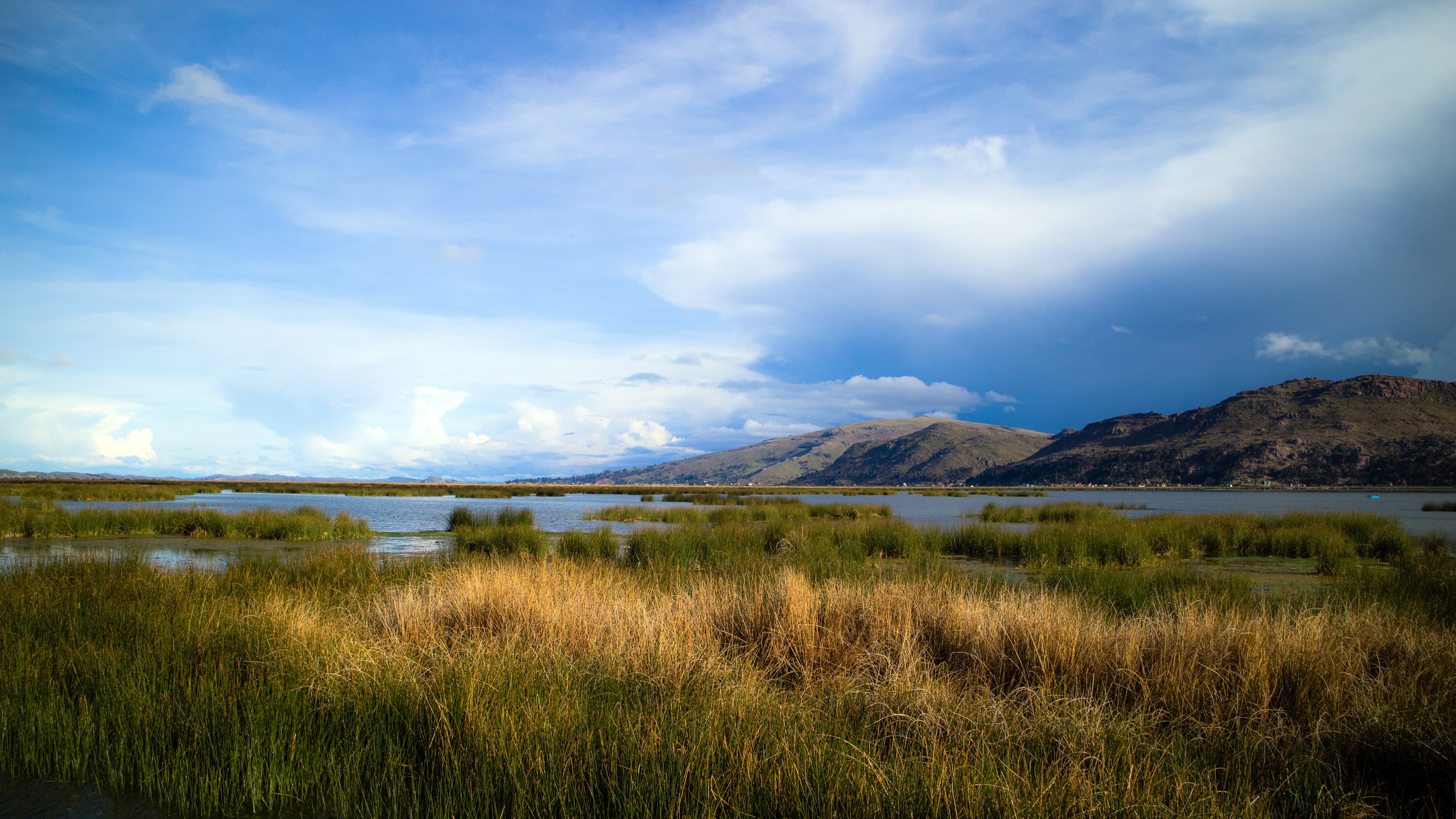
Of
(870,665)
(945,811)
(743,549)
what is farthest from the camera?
(743,549)

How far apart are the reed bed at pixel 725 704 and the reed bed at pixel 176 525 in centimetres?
1296

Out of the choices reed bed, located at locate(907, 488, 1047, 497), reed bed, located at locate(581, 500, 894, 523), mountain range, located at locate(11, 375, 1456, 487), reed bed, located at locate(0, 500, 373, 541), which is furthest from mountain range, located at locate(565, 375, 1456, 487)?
reed bed, located at locate(0, 500, 373, 541)

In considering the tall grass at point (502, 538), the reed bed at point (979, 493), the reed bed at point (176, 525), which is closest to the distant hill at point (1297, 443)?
the reed bed at point (979, 493)

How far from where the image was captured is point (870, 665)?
5.64 metres

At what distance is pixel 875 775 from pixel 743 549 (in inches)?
403

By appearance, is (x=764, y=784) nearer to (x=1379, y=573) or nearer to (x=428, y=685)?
(x=428, y=685)

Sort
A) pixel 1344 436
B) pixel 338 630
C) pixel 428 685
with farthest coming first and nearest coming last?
pixel 1344 436, pixel 338 630, pixel 428 685

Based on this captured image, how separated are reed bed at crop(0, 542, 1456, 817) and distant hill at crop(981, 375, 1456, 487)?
122364 mm

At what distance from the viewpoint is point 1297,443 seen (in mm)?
105188

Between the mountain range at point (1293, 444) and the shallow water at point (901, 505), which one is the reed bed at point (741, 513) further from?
the mountain range at point (1293, 444)

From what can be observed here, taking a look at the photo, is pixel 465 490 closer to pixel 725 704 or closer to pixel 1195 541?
pixel 1195 541

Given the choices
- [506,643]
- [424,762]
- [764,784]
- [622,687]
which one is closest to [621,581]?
[506,643]

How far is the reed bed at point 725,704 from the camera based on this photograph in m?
3.39

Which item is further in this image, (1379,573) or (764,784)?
(1379,573)
